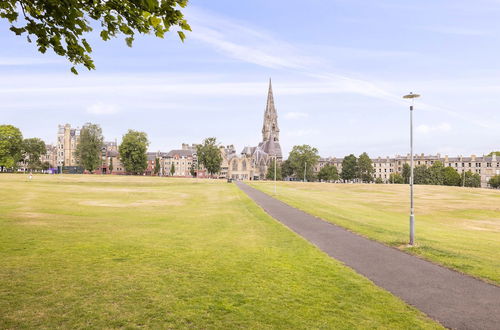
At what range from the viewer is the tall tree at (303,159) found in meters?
160

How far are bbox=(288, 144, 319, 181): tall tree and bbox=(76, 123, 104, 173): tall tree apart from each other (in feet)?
281

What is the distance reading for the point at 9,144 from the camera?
4648 inches

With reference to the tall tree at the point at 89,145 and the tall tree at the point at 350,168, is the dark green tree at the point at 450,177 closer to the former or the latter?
the tall tree at the point at 350,168

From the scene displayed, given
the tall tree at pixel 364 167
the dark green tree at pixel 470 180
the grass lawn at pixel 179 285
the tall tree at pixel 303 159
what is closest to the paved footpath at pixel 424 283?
the grass lawn at pixel 179 285

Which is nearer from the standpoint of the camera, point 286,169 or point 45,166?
point 286,169

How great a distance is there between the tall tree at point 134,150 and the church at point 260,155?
47539 millimetres

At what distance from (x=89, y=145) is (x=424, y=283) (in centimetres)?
13434

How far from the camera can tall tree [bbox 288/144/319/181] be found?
525ft

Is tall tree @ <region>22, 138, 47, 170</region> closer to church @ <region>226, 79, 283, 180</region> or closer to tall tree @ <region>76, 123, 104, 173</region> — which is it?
tall tree @ <region>76, 123, 104, 173</region>

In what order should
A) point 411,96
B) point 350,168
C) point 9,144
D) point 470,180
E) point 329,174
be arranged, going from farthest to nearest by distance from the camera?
point 329,174
point 350,168
point 470,180
point 9,144
point 411,96

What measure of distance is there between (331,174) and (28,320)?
167 metres

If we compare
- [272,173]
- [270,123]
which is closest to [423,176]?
[272,173]

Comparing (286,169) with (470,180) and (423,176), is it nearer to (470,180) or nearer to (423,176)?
(423,176)

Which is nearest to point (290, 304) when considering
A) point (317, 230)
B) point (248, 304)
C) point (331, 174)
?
point (248, 304)
